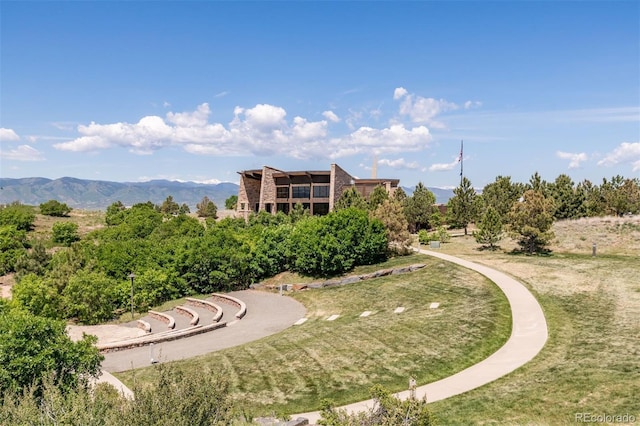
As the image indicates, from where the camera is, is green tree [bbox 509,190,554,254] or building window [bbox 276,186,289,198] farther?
→ building window [bbox 276,186,289,198]

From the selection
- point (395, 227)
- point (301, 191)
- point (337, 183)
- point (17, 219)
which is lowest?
point (17, 219)

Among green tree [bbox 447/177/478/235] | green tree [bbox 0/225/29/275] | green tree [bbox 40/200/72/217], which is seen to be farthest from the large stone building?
green tree [bbox 40/200/72/217]

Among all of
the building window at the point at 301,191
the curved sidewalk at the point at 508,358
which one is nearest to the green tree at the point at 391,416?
the curved sidewalk at the point at 508,358

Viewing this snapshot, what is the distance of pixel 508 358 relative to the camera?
57.7 ft

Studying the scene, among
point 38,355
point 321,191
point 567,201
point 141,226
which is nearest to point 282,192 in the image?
point 321,191

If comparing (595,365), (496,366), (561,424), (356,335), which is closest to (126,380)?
Answer: (356,335)

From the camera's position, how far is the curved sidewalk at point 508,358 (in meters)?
15.0

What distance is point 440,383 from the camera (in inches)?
633

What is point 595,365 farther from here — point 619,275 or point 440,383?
point 619,275

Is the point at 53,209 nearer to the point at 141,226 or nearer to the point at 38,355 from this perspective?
the point at 141,226

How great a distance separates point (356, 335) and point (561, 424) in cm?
1178

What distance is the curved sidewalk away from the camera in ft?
49.3

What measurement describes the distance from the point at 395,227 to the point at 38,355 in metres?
36.8

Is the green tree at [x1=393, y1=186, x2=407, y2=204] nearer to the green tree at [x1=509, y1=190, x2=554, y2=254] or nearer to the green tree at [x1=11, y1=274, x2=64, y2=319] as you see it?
the green tree at [x1=509, y1=190, x2=554, y2=254]
